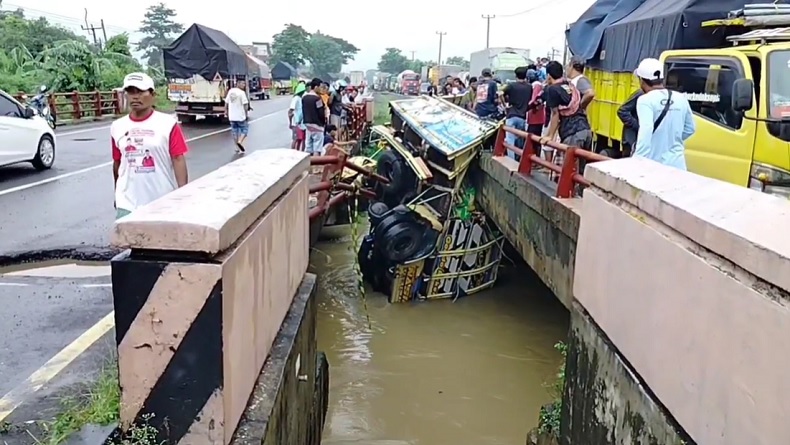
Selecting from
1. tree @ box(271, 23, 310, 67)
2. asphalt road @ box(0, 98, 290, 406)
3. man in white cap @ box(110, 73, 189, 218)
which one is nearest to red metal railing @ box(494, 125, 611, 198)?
man in white cap @ box(110, 73, 189, 218)

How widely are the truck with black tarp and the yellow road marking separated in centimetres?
2309

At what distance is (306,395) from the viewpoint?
445 centimetres

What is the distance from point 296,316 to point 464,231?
22.3 feet

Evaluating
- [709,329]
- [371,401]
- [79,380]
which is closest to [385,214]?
[371,401]

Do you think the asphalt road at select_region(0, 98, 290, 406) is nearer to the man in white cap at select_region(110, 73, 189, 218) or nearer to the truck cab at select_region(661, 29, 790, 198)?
the man in white cap at select_region(110, 73, 189, 218)

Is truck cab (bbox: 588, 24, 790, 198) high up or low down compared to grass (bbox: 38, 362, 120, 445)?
up

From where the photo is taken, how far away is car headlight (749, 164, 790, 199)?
597 cm

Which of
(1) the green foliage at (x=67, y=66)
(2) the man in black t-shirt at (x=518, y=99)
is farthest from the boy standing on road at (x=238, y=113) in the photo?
(1) the green foliage at (x=67, y=66)

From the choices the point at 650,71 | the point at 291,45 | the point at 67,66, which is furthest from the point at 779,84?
the point at 291,45

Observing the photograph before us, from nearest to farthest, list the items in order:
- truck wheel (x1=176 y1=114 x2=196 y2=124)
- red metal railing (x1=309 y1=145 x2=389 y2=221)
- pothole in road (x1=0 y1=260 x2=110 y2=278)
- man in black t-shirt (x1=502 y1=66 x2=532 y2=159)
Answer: pothole in road (x1=0 y1=260 x2=110 y2=278) → red metal railing (x1=309 y1=145 x2=389 y2=221) → man in black t-shirt (x1=502 y1=66 x2=532 y2=159) → truck wheel (x1=176 y1=114 x2=196 y2=124)

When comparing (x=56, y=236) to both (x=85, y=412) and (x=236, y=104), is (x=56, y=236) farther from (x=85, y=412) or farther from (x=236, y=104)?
(x=236, y=104)

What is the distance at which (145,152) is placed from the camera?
15.3 ft

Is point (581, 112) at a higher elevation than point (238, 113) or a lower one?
higher

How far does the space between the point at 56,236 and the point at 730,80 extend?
7451 mm
